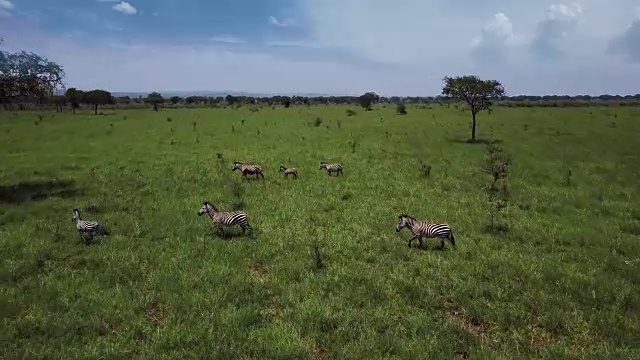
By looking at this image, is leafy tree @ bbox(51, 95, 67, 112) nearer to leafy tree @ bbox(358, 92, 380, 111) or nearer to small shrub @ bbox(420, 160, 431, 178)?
leafy tree @ bbox(358, 92, 380, 111)

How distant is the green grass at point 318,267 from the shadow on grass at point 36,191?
0.46 feet

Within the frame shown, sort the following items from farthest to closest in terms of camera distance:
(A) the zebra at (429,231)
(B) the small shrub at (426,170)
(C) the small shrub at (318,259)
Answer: (B) the small shrub at (426,170) → (A) the zebra at (429,231) → (C) the small shrub at (318,259)

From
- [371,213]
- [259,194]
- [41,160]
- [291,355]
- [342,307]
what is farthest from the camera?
[41,160]

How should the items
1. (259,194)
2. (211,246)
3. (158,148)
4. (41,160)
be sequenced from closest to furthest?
(211,246) < (259,194) < (41,160) < (158,148)

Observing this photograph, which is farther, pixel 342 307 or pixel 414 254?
pixel 414 254

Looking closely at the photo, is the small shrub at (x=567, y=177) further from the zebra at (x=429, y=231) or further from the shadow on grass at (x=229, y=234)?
the shadow on grass at (x=229, y=234)

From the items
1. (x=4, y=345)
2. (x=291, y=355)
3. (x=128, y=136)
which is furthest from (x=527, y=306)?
(x=128, y=136)

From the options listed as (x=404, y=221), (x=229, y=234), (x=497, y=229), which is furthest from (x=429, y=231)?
(x=229, y=234)

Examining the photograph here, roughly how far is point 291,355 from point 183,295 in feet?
13.3

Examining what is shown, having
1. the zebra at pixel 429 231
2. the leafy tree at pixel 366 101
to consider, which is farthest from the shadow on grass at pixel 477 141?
the leafy tree at pixel 366 101

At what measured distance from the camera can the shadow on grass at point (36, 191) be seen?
24.0 metres

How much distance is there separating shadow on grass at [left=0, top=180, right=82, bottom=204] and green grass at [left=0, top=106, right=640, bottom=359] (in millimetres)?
142

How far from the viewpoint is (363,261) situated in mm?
15398

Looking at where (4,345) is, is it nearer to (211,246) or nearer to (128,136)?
(211,246)
